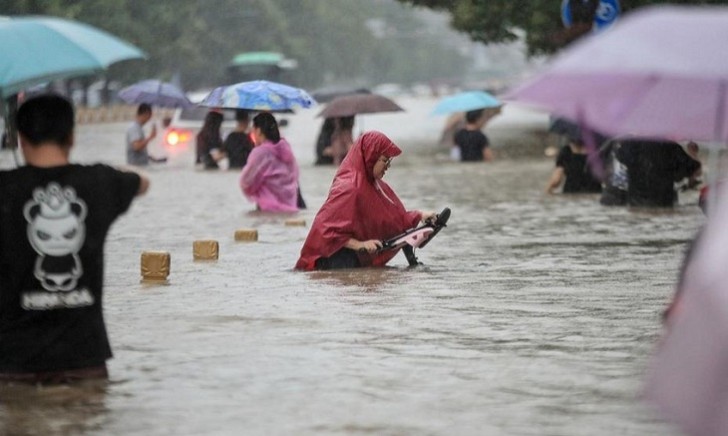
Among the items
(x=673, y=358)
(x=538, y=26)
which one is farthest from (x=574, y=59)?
(x=538, y=26)

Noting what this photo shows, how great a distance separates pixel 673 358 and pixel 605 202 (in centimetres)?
1693

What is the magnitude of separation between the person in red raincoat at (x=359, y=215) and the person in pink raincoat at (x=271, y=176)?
644cm

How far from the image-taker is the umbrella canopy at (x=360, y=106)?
84.3ft

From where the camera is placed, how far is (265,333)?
1027 cm

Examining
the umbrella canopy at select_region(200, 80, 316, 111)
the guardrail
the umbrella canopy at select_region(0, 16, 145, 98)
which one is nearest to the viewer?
the umbrella canopy at select_region(0, 16, 145, 98)

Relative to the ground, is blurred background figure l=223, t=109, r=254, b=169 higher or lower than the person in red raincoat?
higher

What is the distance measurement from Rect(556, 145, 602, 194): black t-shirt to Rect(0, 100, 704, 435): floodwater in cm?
496

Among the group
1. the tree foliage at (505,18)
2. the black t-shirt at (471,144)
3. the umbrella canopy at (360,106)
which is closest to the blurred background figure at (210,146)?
the umbrella canopy at (360,106)

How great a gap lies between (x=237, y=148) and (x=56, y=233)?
20.5 meters

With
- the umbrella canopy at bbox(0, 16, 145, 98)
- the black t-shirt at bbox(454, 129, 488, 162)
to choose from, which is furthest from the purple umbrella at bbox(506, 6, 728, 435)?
the black t-shirt at bbox(454, 129, 488, 162)

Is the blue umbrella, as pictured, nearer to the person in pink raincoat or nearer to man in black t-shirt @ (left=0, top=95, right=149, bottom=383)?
the person in pink raincoat

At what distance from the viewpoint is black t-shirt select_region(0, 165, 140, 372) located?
27.0 feet

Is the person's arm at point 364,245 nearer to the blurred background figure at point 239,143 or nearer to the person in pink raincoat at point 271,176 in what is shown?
the person in pink raincoat at point 271,176

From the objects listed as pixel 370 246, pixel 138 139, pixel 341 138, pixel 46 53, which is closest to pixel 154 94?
pixel 138 139
